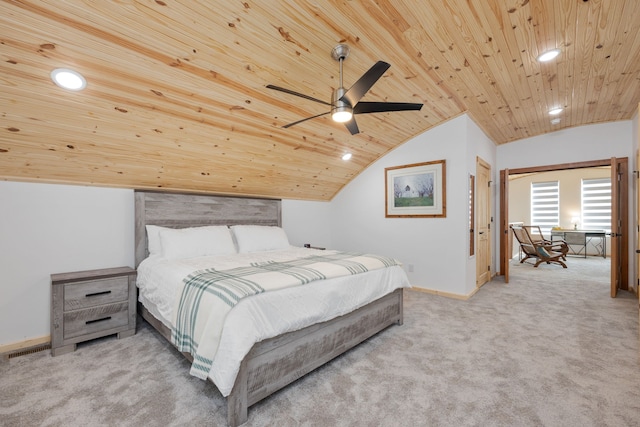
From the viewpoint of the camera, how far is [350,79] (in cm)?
270

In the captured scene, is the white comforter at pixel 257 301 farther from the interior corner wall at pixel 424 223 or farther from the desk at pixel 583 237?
the desk at pixel 583 237

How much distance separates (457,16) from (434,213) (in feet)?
8.64

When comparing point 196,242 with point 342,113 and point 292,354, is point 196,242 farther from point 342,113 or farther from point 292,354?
point 342,113

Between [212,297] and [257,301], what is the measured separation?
0.28 m

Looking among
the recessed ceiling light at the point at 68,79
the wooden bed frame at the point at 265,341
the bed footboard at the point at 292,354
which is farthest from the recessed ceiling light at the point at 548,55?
the recessed ceiling light at the point at 68,79

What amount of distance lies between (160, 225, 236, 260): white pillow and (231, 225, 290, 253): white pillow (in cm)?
12

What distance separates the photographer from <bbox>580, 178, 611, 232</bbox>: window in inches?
301

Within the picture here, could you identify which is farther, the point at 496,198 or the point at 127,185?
the point at 496,198

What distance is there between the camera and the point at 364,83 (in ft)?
6.38

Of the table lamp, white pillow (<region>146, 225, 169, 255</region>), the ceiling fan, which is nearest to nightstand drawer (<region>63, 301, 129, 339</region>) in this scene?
white pillow (<region>146, 225, 169, 255</region>)

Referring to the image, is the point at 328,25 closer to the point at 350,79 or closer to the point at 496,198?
the point at 350,79

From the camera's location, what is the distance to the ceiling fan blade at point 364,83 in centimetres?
179

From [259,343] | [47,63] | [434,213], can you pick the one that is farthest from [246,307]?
[434,213]

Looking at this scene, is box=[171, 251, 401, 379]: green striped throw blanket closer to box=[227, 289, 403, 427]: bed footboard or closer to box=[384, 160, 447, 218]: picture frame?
box=[227, 289, 403, 427]: bed footboard
